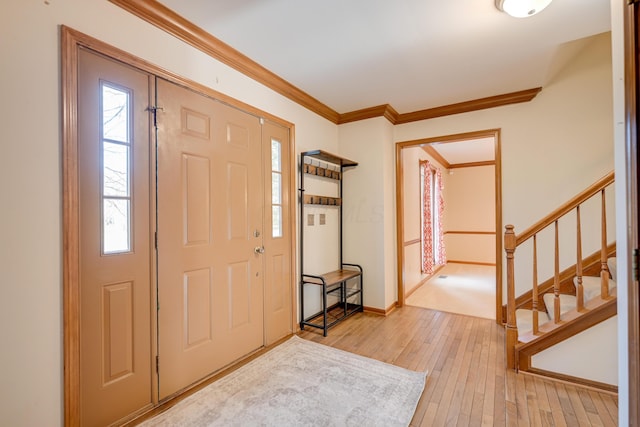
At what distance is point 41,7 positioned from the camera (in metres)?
1.42

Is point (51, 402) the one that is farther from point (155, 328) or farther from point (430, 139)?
point (430, 139)

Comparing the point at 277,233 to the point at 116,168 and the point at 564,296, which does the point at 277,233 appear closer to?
the point at 116,168

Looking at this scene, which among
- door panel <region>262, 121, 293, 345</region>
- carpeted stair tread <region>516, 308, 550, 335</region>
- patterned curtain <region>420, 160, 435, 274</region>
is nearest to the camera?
carpeted stair tread <region>516, 308, 550, 335</region>

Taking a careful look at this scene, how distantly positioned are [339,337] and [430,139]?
105 inches

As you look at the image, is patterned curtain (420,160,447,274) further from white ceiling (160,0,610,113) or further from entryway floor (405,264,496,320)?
white ceiling (160,0,610,113)

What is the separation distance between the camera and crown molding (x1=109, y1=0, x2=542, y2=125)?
1830 millimetres

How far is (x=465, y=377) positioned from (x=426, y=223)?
3881 mm

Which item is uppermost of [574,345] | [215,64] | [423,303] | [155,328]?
[215,64]

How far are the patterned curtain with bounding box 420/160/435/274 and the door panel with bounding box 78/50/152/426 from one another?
16.2 feet

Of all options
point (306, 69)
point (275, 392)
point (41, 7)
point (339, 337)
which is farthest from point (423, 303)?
point (41, 7)

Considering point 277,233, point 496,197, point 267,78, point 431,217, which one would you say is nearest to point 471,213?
point 431,217

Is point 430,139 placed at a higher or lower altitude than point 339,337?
higher

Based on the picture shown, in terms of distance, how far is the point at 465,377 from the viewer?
2227mm

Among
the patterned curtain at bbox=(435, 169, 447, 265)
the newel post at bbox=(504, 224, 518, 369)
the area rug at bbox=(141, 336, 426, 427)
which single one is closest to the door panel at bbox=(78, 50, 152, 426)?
the area rug at bbox=(141, 336, 426, 427)
